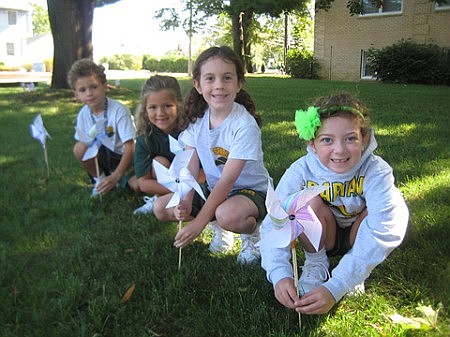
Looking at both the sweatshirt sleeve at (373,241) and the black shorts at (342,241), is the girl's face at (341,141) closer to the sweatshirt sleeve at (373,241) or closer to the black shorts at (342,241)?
the sweatshirt sleeve at (373,241)

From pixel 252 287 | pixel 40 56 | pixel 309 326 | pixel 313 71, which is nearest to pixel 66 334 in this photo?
pixel 252 287

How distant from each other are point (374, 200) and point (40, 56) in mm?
59351

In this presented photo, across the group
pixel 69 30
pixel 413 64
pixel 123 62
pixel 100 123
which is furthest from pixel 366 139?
pixel 123 62

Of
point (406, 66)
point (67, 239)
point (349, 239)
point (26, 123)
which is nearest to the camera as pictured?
point (349, 239)

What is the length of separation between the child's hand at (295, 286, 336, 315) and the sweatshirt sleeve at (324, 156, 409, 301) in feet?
0.09

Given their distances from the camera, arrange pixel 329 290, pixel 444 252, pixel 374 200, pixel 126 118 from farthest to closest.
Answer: pixel 126 118 < pixel 444 252 < pixel 374 200 < pixel 329 290

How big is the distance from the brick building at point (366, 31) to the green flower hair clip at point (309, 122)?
1741cm

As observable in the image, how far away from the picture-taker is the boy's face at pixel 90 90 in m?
3.84

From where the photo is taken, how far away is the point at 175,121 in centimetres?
345

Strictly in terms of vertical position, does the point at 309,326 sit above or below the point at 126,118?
below

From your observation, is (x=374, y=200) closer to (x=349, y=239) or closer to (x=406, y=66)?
(x=349, y=239)

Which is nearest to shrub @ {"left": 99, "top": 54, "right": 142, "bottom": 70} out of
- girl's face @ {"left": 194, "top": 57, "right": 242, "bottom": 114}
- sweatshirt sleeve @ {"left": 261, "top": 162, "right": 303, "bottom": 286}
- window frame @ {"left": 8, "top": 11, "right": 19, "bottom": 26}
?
window frame @ {"left": 8, "top": 11, "right": 19, "bottom": 26}

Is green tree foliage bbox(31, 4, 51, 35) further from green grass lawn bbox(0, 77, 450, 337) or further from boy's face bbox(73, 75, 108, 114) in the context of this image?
green grass lawn bbox(0, 77, 450, 337)

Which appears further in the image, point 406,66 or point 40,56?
point 40,56
